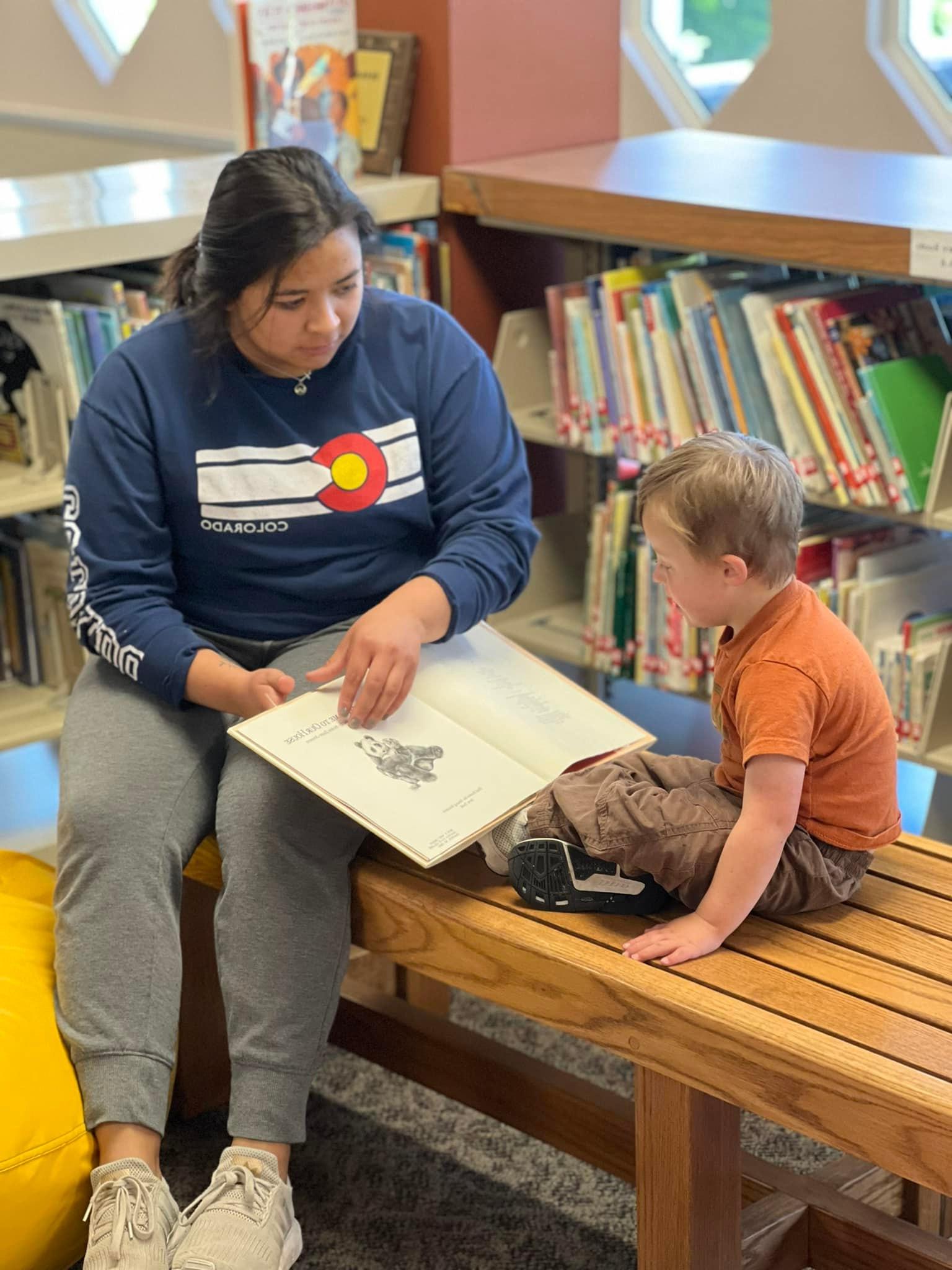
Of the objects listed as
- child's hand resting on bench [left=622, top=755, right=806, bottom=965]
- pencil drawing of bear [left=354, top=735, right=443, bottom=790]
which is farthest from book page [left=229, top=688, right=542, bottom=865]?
child's hand resting on bench [left=622, top=755, right=806, bottom=965]

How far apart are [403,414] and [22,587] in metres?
1.04

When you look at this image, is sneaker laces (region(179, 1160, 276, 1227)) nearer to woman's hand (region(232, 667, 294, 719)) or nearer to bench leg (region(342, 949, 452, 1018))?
woman's hand (region(232, 667, 294, 719))

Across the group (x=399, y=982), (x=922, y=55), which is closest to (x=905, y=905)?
(x=399, y=982)

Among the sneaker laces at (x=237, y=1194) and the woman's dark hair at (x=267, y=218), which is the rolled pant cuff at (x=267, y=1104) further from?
the woman's dark hair at (x=267, y=218)

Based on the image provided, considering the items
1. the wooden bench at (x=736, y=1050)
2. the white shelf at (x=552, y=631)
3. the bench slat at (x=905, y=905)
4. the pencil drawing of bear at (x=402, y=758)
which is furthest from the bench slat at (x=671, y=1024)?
the white shelf at (x=552, y=631)

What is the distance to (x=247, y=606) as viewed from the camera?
1.90 m

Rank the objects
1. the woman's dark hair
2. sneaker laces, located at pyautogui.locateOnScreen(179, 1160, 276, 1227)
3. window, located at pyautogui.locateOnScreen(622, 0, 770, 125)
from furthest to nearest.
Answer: window, located at pyautogui.locateOnScreen(622, 0, 770, 125) < the woman's dark hair < sneaker laces, located at pyautogui.locateOnScreen(179, 1160, 276, 1227)

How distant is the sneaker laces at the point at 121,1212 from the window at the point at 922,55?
428 cm

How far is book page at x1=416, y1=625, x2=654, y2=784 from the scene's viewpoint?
5.52ft

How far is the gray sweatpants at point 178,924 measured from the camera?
1566 mm

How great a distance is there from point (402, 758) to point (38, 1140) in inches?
20.2

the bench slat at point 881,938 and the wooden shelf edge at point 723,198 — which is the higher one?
the wooden shelf edge at point 723,198

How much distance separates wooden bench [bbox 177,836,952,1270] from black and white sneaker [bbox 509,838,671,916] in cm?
2

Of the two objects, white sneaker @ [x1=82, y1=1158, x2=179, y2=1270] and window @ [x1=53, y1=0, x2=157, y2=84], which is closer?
white sneaker @ [x1=82, y1=1158, x2=179, y2=1270]
